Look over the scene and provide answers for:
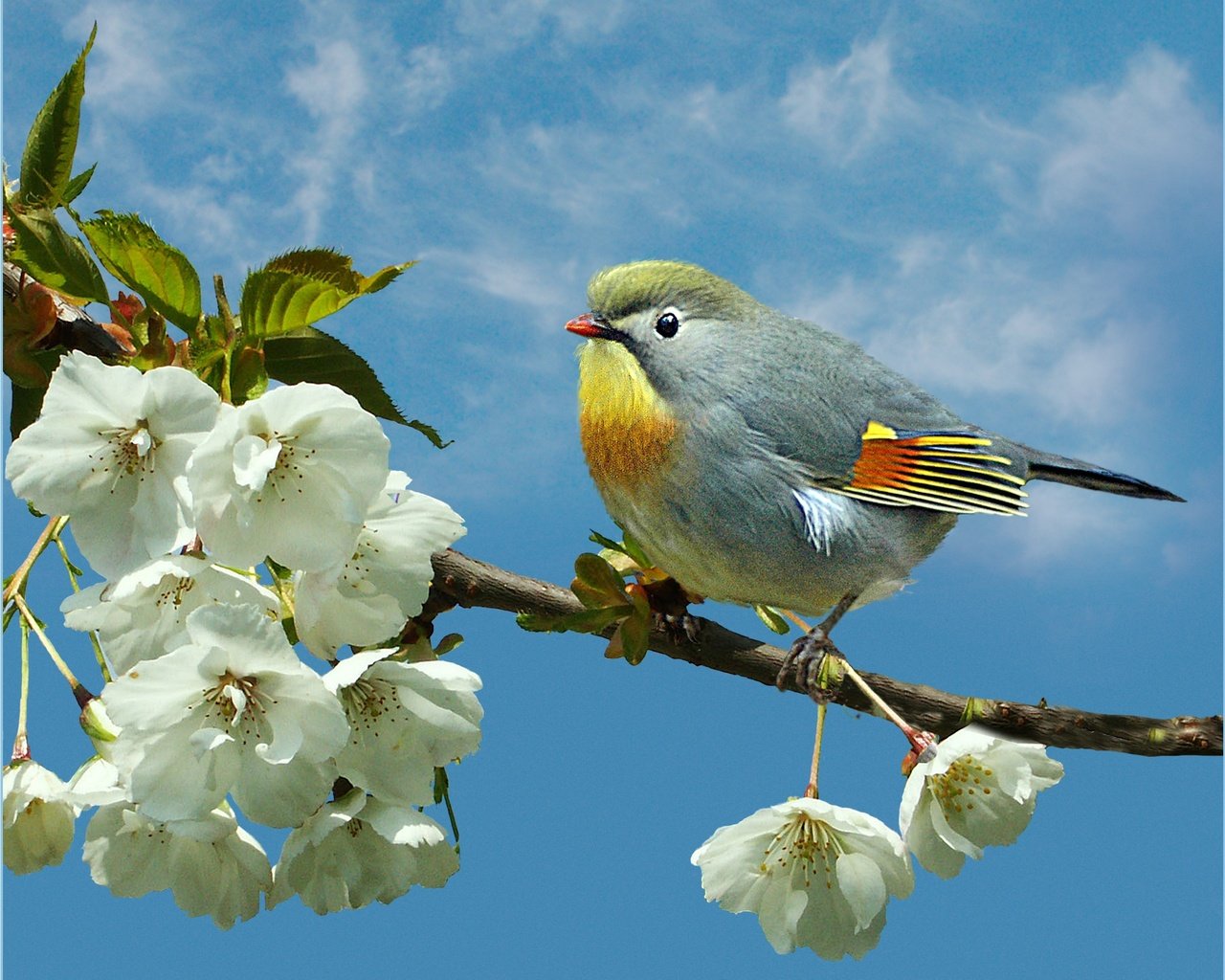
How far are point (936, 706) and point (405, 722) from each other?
122 centimetres

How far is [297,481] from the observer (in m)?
2.00

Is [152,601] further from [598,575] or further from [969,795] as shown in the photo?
[969,795]

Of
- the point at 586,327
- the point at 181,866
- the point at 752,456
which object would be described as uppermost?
the point at 586,327

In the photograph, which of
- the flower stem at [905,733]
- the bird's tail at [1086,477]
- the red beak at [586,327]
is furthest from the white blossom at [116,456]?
the bird's tail at [1086,477]

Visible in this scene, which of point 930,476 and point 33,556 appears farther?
point 930,476

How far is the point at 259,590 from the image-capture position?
2.06 m

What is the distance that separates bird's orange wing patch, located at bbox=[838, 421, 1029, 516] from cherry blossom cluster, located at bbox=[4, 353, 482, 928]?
118 cm

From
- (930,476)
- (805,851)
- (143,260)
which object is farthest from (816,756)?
(143,260)

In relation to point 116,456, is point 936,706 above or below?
above

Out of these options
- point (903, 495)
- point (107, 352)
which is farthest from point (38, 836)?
point (903, 495)

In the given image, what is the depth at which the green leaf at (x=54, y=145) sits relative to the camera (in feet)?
7.57

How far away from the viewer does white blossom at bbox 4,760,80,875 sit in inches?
90.0

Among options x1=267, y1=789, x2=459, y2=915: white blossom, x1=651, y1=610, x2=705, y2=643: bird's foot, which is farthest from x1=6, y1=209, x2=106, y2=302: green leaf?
x1=651, y1=610, x2=705, y2=643: bird's foot

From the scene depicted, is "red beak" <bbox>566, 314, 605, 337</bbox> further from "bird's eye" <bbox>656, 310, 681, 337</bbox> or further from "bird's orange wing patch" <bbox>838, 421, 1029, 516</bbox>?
"bird's orange wing patch" <bbox>838, 421, 1029, 516</bbox>
